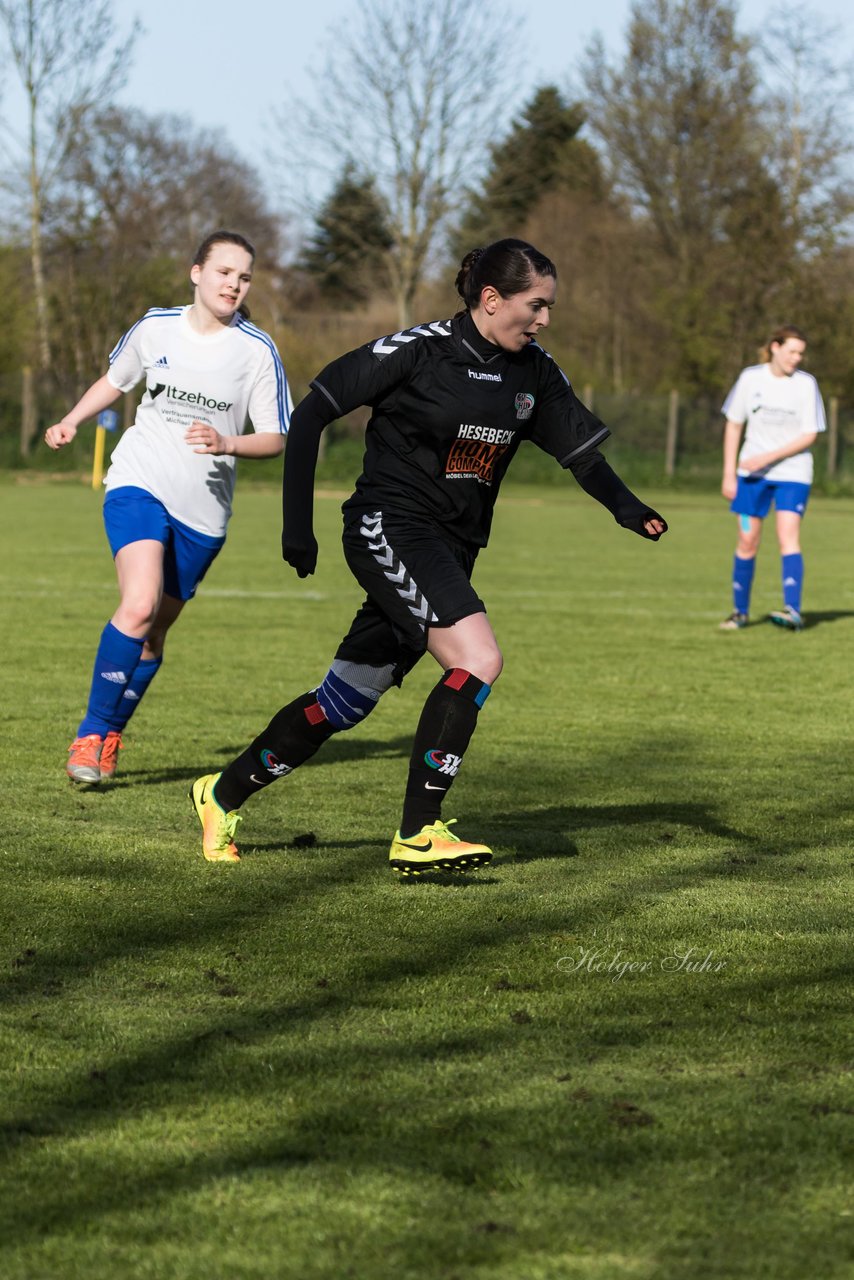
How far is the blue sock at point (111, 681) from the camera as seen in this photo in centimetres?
650

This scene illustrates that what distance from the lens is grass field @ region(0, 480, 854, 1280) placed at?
2502mm

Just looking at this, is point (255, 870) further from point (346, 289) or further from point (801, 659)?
point (346, 289)

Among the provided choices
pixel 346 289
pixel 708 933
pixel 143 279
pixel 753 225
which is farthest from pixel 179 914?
pixel 346 289

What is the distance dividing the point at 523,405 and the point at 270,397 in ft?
5.83

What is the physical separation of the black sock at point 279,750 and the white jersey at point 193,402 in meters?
1.69

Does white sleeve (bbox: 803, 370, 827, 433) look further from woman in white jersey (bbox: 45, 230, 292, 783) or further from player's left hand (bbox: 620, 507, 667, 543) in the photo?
player's left hand (bbox: 620, 507, 667, 543)

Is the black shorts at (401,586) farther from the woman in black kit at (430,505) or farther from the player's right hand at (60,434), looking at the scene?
the player's right hand at (60,434)

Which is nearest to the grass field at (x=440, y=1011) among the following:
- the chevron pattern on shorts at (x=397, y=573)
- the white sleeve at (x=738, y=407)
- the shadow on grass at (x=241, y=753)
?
the shadow on grass at (x=241, y=753)

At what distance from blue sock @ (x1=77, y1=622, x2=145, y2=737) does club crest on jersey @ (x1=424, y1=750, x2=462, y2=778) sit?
2.03 meters

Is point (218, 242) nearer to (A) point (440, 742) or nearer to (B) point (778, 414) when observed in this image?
(A) point (440, 742)

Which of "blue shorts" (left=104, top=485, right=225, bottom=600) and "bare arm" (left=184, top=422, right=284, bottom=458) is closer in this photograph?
"bare arm" (left=184, top=422, right=284, bottom=458)

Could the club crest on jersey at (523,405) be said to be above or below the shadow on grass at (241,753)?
A: above

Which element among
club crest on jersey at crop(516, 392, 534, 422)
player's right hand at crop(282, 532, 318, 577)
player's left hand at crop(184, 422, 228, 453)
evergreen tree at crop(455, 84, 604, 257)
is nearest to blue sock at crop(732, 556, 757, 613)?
player's left hand at crop(184, 422, 228, 453)

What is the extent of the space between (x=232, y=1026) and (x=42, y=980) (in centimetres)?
56
